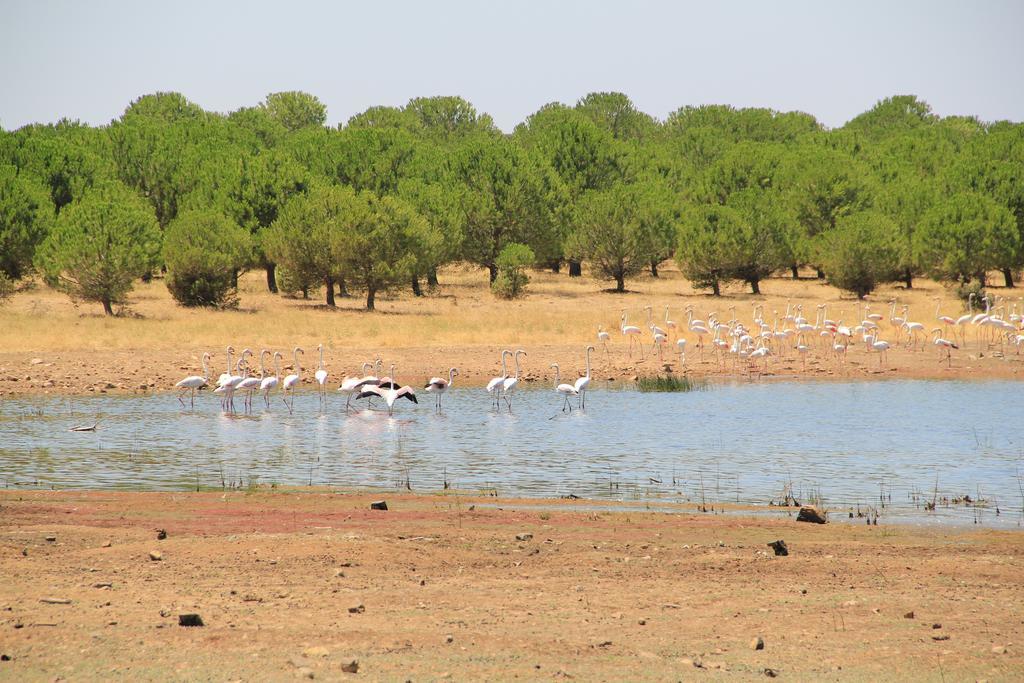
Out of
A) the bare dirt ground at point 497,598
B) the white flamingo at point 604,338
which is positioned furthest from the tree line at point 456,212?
the bare dirt ground at point 497,598

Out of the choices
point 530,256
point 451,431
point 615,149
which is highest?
point 615,149

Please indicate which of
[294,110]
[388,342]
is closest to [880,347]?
[388,342]

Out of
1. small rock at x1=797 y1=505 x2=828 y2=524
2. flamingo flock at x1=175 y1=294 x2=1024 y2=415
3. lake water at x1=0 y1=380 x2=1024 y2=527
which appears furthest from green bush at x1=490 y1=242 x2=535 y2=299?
small rock at x1=797 y1=505 x2=828 y2=524

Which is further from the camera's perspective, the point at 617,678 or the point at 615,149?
the point at 615,149

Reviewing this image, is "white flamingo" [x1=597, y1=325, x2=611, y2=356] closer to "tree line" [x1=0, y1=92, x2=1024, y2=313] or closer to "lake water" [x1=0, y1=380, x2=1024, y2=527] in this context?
"lake water" [x1=0, y1=380, x2=1024, y2=527]

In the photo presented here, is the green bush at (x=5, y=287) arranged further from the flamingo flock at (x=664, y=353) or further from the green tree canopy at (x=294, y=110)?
the green tree canopy at (x=294, y=110)

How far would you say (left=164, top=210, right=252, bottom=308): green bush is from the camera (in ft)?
157

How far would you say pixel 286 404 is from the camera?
2714 centimetres

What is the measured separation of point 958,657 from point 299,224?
46.5 m

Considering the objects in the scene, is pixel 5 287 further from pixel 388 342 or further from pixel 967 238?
pixel 967 238

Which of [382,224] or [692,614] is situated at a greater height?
[382,224]

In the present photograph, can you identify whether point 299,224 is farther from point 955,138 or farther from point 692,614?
point 955,138

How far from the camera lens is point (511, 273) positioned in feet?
192

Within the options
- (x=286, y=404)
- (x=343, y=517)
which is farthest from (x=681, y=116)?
(x=343, y=517)
